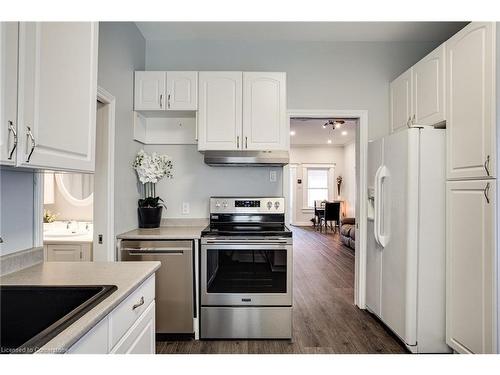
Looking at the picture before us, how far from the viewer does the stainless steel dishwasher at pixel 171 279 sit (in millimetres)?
2395

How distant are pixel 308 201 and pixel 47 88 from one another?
31.6ft

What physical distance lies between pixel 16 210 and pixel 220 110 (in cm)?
177

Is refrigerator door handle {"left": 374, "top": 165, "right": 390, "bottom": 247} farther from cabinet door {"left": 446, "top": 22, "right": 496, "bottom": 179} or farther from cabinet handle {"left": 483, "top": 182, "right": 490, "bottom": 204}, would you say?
cabinet handle {"left": 483, "top": 182, "right": 490, "bottom": 204}

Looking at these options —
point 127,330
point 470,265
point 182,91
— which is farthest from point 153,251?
point 470,265

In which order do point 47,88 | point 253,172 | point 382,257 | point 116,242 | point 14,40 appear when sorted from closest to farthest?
point 14,40
point 47,88
point 116,242
point 382,257
point 253,172

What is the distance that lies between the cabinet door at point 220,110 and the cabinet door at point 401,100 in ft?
4.93

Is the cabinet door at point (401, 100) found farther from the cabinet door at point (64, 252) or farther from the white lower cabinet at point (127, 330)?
the cabinet door at point (64, 252)

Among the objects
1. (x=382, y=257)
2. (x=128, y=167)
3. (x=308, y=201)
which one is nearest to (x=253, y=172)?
(x=128, y=167)

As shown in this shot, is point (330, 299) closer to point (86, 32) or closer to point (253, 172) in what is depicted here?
point (253, 172)

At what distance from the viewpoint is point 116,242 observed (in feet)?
7.78

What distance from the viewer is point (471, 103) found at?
6.31 ft

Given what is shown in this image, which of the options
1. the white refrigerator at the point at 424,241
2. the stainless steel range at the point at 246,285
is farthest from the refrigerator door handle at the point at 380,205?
the stainless steel range at the point at 246,285

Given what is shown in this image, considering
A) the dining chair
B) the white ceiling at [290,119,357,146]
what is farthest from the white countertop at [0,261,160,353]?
the dining chair

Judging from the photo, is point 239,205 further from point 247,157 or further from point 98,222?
point 98,222
